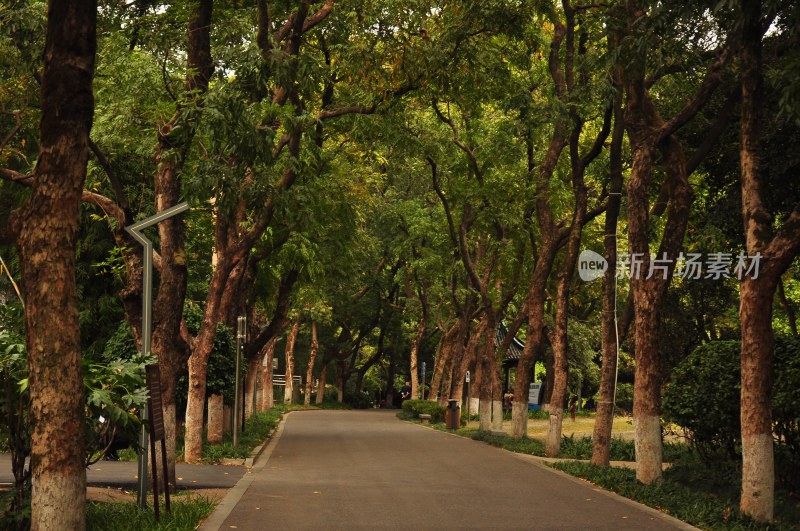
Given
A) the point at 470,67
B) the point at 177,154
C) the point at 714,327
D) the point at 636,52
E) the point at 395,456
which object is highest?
the point at 470,67

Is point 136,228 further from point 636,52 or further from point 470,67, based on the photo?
point 470,67

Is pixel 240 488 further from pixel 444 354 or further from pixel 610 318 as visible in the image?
pixel 444 354

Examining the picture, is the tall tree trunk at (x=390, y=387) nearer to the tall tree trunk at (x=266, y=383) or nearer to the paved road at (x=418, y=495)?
the tall tree trunk at (x=266, y=383)

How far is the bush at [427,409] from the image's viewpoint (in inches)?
1797

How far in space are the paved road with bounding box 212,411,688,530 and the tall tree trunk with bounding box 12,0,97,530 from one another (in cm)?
351

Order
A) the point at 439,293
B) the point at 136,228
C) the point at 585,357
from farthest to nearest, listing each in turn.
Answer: the point at 585,357
the point at 439,293
the point at 136,228

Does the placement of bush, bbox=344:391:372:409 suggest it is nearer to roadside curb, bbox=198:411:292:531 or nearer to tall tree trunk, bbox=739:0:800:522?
roadside curb, bbox=198:411:292:531

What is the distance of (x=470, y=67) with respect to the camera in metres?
21.2

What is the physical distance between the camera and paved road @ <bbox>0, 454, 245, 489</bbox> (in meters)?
16.7

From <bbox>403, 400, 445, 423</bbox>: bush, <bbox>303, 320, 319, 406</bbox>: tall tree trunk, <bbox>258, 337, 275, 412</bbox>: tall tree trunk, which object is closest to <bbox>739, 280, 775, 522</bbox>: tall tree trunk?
<bbox>403, 400, 445, 423</bbox>: bush

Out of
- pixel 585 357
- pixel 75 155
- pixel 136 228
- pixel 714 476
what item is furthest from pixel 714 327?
pixel 585 357

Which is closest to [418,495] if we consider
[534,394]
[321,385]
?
[534,394]

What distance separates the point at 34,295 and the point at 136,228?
420 centimetres

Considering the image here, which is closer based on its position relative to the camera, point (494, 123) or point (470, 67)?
point (470, 67)
